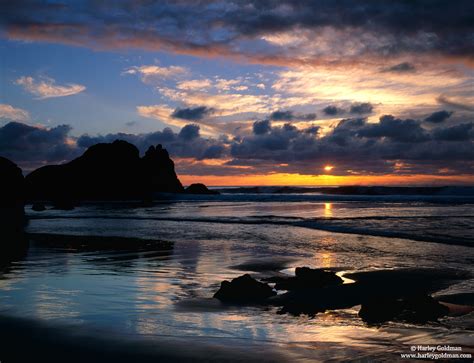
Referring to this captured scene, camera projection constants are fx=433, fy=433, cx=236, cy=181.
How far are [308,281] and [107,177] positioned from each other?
8946cm

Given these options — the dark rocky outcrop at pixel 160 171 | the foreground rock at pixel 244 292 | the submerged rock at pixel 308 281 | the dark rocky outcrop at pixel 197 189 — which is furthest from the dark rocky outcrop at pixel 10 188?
the dark rocky outcrop at pixel 197 189

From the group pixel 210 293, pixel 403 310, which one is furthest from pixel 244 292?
pixel 403 310

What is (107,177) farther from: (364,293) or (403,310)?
(403,310)

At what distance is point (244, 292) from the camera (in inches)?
344

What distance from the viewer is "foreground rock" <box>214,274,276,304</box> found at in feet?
28.4

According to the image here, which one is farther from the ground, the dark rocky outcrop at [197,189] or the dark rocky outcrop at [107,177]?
the dark rocky outcrop at [107,177]

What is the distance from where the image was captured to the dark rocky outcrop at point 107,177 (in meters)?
90.9

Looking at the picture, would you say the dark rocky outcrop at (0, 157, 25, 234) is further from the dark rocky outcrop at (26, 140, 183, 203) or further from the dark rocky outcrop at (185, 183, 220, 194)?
the dark rocky outcrop at (185, 183, 220, 194)

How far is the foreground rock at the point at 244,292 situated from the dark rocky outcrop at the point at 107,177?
81.4 metres

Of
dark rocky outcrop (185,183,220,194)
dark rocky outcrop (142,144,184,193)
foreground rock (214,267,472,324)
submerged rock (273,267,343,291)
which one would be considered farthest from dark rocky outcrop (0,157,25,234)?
dark rocky outcrop (185,183,220,194)

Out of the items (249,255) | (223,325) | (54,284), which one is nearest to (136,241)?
(249,255)

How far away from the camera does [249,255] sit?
604 inches

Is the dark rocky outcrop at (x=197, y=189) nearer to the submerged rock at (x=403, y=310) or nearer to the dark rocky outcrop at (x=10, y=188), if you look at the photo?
the dark rocky outcrop at (x=10, y=188)

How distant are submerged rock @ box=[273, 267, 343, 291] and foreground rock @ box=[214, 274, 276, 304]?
1027 mm
